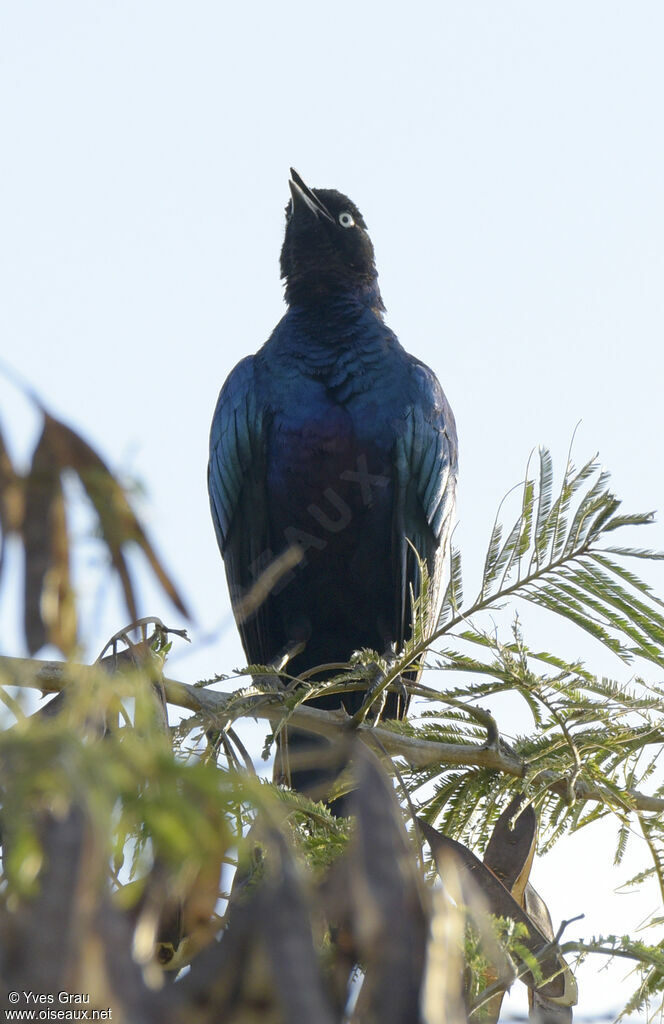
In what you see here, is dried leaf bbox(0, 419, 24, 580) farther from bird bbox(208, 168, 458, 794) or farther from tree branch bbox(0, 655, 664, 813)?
bird bbox(208, 168, 458, 794)

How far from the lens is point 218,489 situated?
18.3 ft

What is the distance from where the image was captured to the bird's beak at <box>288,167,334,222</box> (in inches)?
246

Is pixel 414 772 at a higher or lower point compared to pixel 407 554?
lower

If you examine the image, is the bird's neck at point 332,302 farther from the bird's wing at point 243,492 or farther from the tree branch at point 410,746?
the tree branch at point 410,746

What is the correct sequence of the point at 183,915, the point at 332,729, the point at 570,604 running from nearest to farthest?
1. the point at 183,915
2. the point at 570,604
3. the point at 332,729

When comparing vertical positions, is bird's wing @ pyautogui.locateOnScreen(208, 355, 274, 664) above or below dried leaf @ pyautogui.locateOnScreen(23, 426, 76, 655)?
above

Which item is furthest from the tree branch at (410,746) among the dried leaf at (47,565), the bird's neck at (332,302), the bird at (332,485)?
the bird's neck at (332,302)

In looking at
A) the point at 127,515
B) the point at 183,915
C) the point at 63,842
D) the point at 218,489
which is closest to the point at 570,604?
the point at 183,915

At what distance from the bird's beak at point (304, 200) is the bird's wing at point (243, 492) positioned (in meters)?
1.02

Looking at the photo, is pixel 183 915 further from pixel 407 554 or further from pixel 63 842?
pixel 407 554

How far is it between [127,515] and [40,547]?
11 cm

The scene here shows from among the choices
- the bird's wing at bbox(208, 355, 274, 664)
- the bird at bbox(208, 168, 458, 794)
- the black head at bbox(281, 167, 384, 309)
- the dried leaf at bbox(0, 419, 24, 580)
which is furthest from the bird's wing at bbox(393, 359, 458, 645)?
the dried leaf at bbox(0, 419, 24, 580)

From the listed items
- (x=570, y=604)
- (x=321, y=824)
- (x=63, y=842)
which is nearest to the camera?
(x=63, y=842)

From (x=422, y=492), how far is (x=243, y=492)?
31.1 inches
